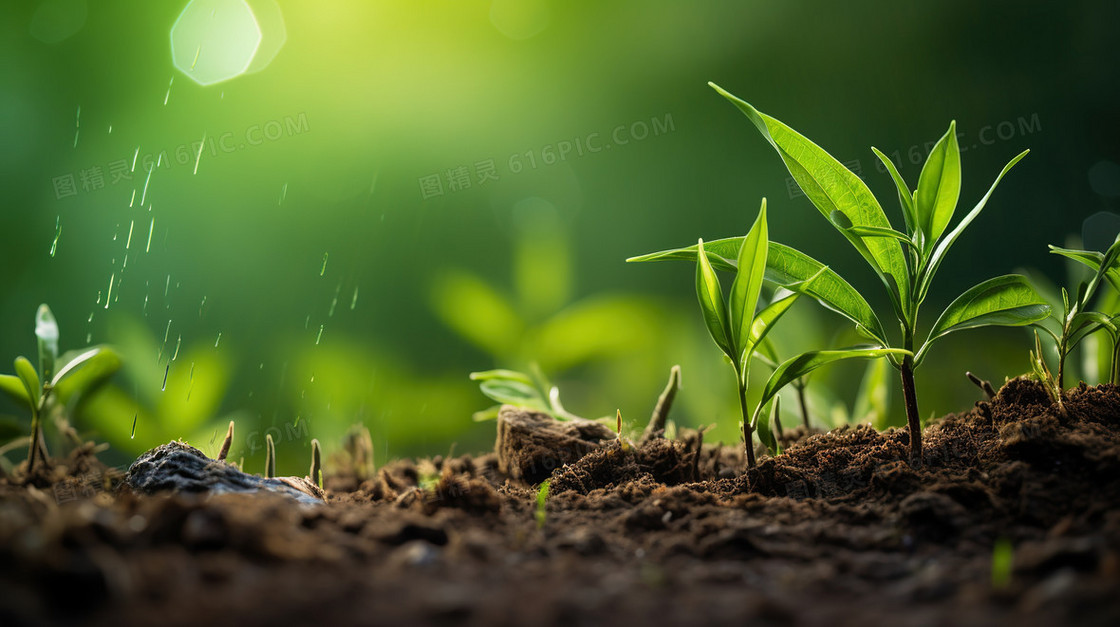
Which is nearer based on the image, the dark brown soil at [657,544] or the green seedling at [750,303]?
the dark brown soil at [657,544]

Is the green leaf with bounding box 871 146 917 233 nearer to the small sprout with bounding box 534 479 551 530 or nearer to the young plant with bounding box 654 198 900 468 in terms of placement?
the young plant with bounding box 654 198 900 468

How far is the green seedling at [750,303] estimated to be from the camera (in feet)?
2.76

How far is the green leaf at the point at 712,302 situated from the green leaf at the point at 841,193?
0.18m

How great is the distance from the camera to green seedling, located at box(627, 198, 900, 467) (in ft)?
2.76

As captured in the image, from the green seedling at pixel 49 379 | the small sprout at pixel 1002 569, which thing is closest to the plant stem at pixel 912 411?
the small sprout at pixel 1002 569

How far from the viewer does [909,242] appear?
2.80 feet

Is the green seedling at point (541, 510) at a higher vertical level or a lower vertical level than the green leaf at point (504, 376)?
lower

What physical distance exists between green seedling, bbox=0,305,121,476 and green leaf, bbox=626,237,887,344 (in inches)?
38.4

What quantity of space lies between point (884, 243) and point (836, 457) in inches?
12.1

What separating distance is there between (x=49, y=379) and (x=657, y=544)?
108 centimetres

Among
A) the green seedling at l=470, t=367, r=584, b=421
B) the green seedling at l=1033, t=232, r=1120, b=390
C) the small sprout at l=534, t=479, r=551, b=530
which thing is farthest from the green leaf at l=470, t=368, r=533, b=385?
the green seedling at l=1033, t=232, r=1120, b=390

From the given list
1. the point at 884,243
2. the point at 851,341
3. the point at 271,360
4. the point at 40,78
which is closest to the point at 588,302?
the point at 851,341

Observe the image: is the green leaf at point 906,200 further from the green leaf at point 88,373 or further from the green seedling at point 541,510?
the green leaf at point 88,373

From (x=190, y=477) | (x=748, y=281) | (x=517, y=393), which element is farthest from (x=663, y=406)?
(x=190, y=477)
